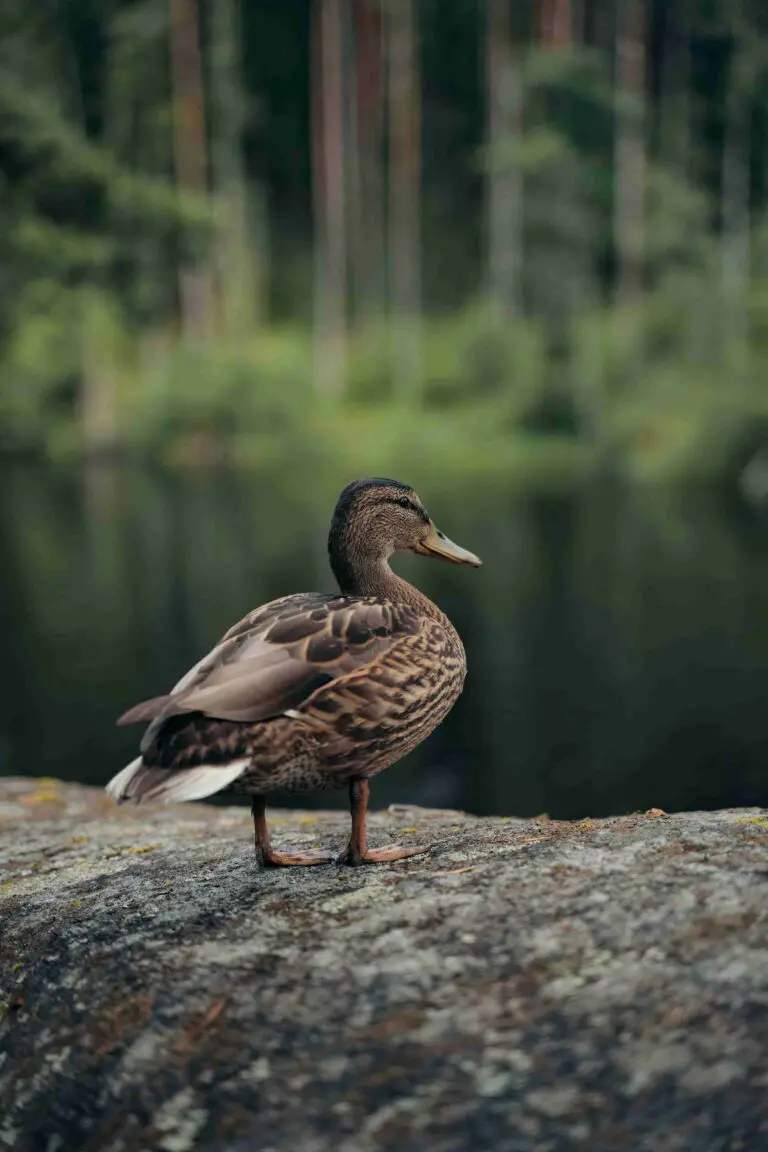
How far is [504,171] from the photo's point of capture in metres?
51.8

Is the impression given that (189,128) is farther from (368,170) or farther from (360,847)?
(360,847)

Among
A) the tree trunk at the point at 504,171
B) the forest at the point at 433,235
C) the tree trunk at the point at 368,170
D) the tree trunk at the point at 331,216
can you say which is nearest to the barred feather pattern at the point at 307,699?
the forest at the point at 433,235

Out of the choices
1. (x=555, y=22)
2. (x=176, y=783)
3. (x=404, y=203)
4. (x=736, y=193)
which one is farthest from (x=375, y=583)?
(x=555, y=22)

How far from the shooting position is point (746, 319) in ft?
134

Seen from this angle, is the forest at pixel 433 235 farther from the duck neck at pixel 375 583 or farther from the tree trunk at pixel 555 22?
the duck neck at pixel 375 583

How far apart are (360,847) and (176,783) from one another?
83 centimetres

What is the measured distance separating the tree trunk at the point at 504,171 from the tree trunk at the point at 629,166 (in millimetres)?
3902

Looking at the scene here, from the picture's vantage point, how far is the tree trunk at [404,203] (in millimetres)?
51438

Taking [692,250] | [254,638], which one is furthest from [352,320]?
[254,638]

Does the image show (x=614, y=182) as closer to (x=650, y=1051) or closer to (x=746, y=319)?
(x=746, y=319)

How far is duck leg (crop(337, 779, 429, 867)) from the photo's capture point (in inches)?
175

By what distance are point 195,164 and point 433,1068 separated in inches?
2159

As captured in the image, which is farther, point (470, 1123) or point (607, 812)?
point (607, 812)

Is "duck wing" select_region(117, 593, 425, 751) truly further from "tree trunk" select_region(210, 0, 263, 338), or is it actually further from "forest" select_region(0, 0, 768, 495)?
"tree trunk" select_region(210, 0, 263, 338)
